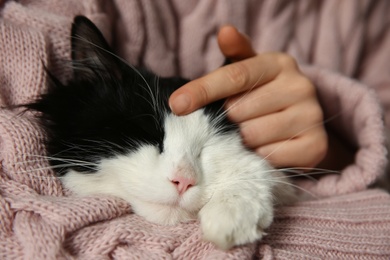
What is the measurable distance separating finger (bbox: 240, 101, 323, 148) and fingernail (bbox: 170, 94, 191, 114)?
24 centimetres

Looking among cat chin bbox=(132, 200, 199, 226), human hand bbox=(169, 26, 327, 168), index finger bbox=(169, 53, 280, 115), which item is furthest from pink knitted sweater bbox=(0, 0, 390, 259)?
index finger bbox=(169, 53, 280, 115)

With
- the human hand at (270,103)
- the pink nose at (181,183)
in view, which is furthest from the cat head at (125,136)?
the human hand at (270,103)

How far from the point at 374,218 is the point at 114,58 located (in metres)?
0.76

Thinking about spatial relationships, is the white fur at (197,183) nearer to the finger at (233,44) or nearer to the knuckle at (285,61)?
the finger at (233,44)

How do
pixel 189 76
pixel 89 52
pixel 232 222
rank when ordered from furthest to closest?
1. pixel 189 76
2. pixel 89 52
3. pixel 232 222

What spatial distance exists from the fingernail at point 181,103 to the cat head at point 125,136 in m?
0.03

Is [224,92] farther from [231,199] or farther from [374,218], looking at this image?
[374,218]

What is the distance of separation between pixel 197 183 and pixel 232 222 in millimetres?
126

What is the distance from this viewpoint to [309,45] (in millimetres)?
1480

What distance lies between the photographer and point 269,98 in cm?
106

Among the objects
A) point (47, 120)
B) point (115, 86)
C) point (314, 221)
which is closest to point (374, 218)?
point (314, 221)

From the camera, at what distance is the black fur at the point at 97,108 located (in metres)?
0.81

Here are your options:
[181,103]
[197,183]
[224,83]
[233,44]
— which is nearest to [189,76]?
[233,44]

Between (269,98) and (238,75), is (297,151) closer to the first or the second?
(269,98)
